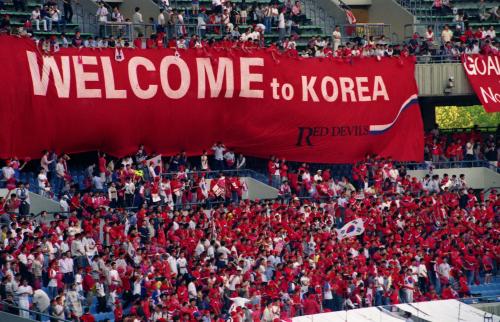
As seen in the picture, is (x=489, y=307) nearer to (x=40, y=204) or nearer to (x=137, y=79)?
(x=137, y=79)

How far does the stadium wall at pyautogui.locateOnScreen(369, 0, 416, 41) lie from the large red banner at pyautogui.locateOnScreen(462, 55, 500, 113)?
11.2 feet

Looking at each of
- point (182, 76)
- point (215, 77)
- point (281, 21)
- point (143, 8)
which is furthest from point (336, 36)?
point (182, 76)

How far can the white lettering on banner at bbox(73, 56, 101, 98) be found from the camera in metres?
33.6

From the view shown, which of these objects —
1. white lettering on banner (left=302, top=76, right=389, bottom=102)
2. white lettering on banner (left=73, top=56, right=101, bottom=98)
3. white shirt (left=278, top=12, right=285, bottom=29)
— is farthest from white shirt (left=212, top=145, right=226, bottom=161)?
white shirt (left=278, top=12, right=285, bottom=29)

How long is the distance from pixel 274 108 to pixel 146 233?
7.82 metres

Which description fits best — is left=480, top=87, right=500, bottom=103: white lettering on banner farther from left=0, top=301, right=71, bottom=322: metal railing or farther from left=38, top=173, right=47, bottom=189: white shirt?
left=0, top=301, right=71, bottom=322: metal railing

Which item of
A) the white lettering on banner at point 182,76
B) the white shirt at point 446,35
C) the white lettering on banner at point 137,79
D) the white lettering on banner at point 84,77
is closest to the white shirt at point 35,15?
the white lettering on banner at point 84,77

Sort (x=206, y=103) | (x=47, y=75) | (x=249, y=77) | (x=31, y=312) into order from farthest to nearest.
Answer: (x=249, y=77) < (x=206, y=103) < (x=47, y=75) < (x=31, y=312)

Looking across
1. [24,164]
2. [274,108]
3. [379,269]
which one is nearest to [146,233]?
[24,164]

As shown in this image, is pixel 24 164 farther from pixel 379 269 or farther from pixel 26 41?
pixel 379 269

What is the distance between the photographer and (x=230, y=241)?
102ft

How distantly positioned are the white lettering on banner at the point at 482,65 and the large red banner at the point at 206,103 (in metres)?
1.83

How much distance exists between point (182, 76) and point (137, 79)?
1.31 meters

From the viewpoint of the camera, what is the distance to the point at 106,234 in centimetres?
2969
